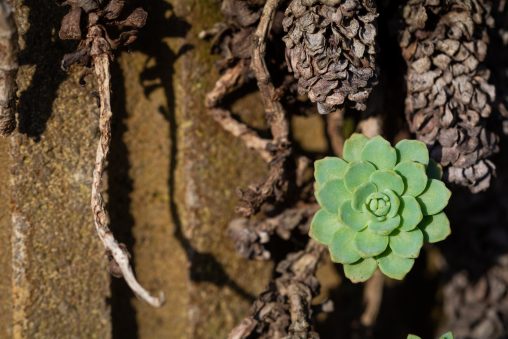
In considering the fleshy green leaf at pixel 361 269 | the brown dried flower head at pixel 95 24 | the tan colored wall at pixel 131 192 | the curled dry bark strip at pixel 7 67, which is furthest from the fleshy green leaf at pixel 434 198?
the curled dry bark strip at pixel 7 67

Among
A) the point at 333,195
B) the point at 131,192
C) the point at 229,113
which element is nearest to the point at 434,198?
the point at 333,195

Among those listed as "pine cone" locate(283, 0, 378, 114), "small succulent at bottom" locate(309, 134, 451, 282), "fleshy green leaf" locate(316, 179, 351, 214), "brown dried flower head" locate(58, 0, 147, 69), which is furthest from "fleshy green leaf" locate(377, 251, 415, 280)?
"brown dried flower head" locate(58, 0, 147, 69)

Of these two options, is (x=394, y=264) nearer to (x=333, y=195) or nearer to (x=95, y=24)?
(x=333, y=195)

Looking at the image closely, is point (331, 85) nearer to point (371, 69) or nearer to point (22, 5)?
point (371, 69)

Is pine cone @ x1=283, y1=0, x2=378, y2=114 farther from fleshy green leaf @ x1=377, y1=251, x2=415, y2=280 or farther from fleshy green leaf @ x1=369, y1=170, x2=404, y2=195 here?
fleshy green leaf @ x1=377, y1=251, x2=415, y2=280

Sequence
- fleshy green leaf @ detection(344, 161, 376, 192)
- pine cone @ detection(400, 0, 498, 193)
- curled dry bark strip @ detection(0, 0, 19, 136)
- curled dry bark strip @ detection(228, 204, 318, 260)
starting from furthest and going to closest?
1. curled dry bark strip @ detection(228, 204, 318, 260)
2. pine cone @ detection(400, 0, 498, 193)
3. fleshy green leaf @ detection(344, 161, 376, 192)
4. curled dry bark strip @ detection(0, 0, 19, 136)

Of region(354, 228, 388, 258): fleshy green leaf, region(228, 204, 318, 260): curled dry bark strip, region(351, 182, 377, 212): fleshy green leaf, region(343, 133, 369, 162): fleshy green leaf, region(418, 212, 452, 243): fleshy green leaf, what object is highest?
region(343, 133, 369, 162): fleshy green leaf

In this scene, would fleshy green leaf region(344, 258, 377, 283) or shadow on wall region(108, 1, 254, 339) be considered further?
shadow on wall region(108, 1, 254, 339)

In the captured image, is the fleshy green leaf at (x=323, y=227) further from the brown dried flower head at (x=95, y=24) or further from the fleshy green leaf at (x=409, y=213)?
the brown dried flower head at (x=95, y=24)
